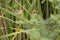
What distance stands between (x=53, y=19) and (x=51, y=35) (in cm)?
6

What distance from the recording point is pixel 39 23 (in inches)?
28.2

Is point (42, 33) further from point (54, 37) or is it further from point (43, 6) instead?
point (43, 6)

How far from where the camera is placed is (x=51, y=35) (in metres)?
0.69

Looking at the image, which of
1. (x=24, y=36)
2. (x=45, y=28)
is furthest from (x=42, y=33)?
(x=24, y=36)

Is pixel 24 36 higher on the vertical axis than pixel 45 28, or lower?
lower

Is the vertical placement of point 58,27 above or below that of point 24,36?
above

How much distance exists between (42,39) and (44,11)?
19.0 inches

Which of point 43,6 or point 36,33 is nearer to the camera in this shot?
point 36,33

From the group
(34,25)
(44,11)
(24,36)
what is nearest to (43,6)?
(44,11)

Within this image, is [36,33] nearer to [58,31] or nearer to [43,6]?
[58,31]

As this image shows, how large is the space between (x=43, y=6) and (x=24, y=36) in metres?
0.22

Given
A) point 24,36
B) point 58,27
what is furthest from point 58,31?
point 24,36

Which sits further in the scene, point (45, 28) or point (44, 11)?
point (44, 11)

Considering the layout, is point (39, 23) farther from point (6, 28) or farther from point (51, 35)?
point (6, 28)
